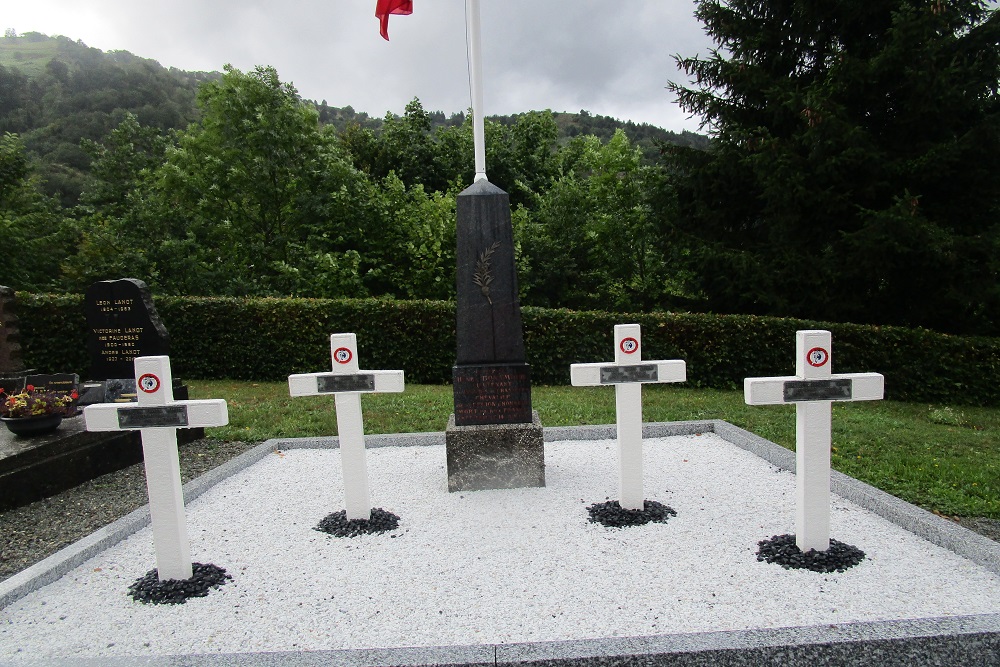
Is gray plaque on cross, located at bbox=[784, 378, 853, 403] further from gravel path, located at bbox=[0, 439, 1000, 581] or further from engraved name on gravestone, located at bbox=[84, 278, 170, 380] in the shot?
engraved name on gravestone, located at bbox=[84, 278, 170, 380]

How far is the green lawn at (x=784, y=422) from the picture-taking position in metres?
5.05

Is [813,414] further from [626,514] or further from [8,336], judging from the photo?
[8,336]

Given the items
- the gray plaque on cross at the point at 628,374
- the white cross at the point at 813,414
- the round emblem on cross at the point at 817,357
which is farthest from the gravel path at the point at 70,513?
the round emblem on cross at the point at 817,357

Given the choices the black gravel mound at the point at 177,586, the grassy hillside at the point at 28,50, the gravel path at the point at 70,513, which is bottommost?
the gravel path at the point at 70,513

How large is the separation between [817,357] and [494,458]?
8.67 feet

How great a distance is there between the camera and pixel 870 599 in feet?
9.88

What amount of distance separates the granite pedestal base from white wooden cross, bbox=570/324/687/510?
0.94 meters

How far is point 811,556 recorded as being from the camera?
3.47 m

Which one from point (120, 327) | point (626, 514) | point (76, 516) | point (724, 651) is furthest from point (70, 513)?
point (724, 651)

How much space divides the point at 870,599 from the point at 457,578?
7.03 feet

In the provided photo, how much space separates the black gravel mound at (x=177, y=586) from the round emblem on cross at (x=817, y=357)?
3660 millimetres

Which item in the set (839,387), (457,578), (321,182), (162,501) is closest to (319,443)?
(162,501)

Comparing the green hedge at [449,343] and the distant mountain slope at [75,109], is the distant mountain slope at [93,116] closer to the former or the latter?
the distant mountain slope at [75,109]

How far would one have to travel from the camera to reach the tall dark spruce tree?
35.2ft
